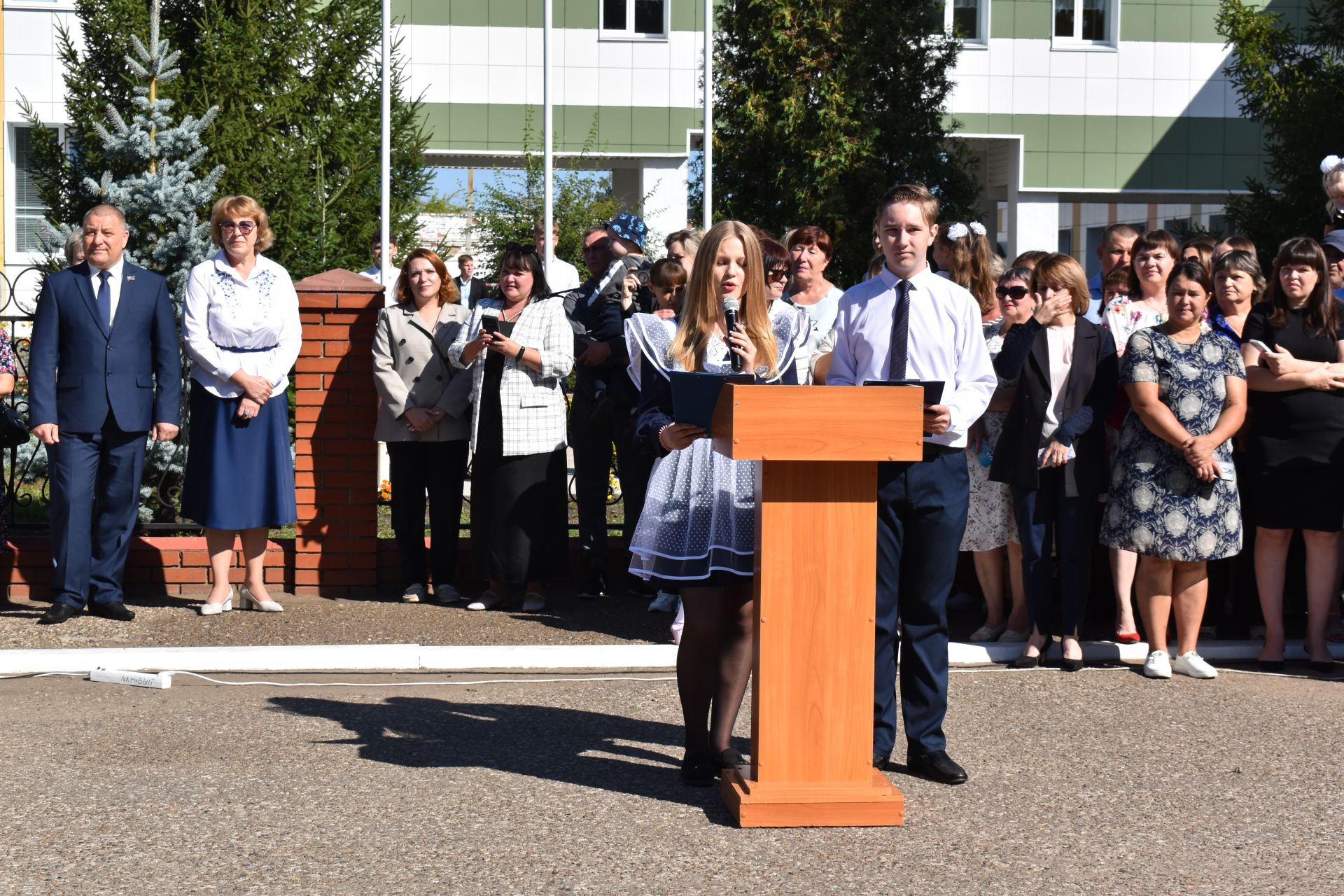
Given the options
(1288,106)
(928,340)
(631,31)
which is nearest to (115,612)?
(928,340)

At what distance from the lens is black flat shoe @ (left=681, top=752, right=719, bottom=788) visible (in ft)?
17.4

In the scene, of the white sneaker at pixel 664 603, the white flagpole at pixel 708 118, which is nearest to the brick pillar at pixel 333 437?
the white sneaker at pixel 664 603

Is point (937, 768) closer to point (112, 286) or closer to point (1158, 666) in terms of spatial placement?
point (1158, 666)

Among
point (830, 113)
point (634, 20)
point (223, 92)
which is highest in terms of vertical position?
point (634, 20)

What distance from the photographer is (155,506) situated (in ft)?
31.4

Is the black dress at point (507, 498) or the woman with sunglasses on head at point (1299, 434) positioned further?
the black dress at point (507, 498)

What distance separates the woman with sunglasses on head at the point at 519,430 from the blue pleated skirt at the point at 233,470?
1.07 meters

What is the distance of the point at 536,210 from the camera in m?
23.1

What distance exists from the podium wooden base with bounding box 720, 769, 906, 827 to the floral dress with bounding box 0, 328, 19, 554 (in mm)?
5159

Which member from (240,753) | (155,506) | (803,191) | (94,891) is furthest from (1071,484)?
(803,191)

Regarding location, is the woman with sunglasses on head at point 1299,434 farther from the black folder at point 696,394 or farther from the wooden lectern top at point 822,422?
the black folder at point 696,394

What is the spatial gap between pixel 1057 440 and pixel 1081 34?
70.3 feet

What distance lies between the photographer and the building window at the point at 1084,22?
2680 centimetres

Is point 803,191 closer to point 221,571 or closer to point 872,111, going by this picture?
point 872,111
